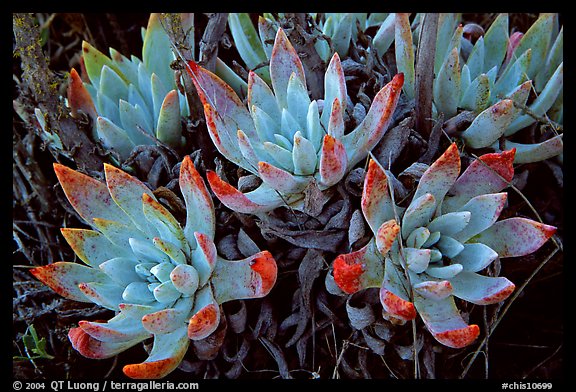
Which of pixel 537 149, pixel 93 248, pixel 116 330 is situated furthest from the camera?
pixel 537 149

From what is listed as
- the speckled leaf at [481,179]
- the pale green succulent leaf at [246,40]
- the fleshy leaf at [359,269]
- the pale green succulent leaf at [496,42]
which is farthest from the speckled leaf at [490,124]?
the pale green succulent leaf at [246,40]

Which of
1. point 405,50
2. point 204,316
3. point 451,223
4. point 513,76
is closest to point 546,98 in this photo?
point 513,76

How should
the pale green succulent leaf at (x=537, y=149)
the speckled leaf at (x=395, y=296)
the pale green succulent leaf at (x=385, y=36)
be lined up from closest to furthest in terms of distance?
the speckled leaf at (x=395, y=296) < the pale green succulent leaf at (x=537, y=149) < the pale green succulent leaf at (x=385, y=36)

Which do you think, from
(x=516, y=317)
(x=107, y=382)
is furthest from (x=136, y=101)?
(x=516, y=317)

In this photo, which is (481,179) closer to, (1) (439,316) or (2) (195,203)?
(1) (439,316)

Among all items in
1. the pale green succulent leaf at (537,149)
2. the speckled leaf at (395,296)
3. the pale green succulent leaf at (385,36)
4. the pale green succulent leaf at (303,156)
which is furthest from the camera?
the pale green succulent leaf at (385,36)

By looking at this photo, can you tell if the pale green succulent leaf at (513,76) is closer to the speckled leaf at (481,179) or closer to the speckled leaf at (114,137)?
the speckled leaf at (481,179)

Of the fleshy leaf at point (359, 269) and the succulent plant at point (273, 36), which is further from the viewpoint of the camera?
the succulent plant at point (273, 36)
